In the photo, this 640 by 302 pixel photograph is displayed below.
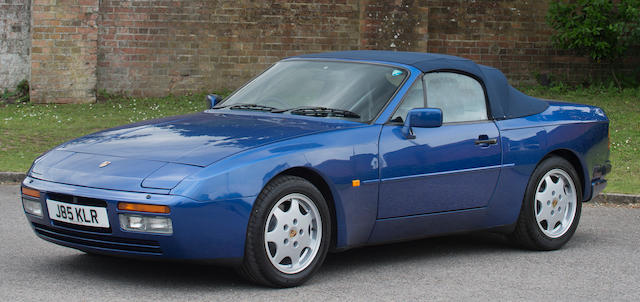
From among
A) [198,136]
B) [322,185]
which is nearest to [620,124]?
[322,185]

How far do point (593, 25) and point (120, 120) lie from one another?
9624 mm

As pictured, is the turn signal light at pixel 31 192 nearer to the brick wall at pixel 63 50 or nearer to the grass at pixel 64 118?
the grass at pixel 64 118

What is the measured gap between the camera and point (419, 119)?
→ 6.36 meters

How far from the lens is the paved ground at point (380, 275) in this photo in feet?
18.5

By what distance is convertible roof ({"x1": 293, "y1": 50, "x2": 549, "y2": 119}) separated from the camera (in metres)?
7.04

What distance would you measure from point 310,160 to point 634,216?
480 centimetres

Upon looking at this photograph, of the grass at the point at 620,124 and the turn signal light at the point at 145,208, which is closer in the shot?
the turn signal light at the point at 145,208

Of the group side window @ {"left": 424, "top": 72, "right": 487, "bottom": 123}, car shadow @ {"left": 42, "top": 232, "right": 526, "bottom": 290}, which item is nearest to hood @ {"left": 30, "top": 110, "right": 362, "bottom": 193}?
car shadow @ {"left": 42, "top": 232, "right": 526, "bottom": 290}

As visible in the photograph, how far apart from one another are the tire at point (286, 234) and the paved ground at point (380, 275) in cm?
11

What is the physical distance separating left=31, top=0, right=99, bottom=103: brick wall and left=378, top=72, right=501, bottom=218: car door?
43.4 feet

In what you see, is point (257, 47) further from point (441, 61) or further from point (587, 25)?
point (441, 61)

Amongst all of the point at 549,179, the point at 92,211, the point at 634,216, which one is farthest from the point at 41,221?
the point at 634,216

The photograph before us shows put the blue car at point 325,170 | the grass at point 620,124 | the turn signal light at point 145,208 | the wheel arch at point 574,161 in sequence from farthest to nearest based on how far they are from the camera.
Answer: the grass at point 620,124 < the wheel arch at point 574,161 < the blue car at point 325,170 < the turn signal light at point 145,208

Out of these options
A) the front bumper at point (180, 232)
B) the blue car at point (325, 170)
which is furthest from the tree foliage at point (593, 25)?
the front bumper at point (180, 232)
